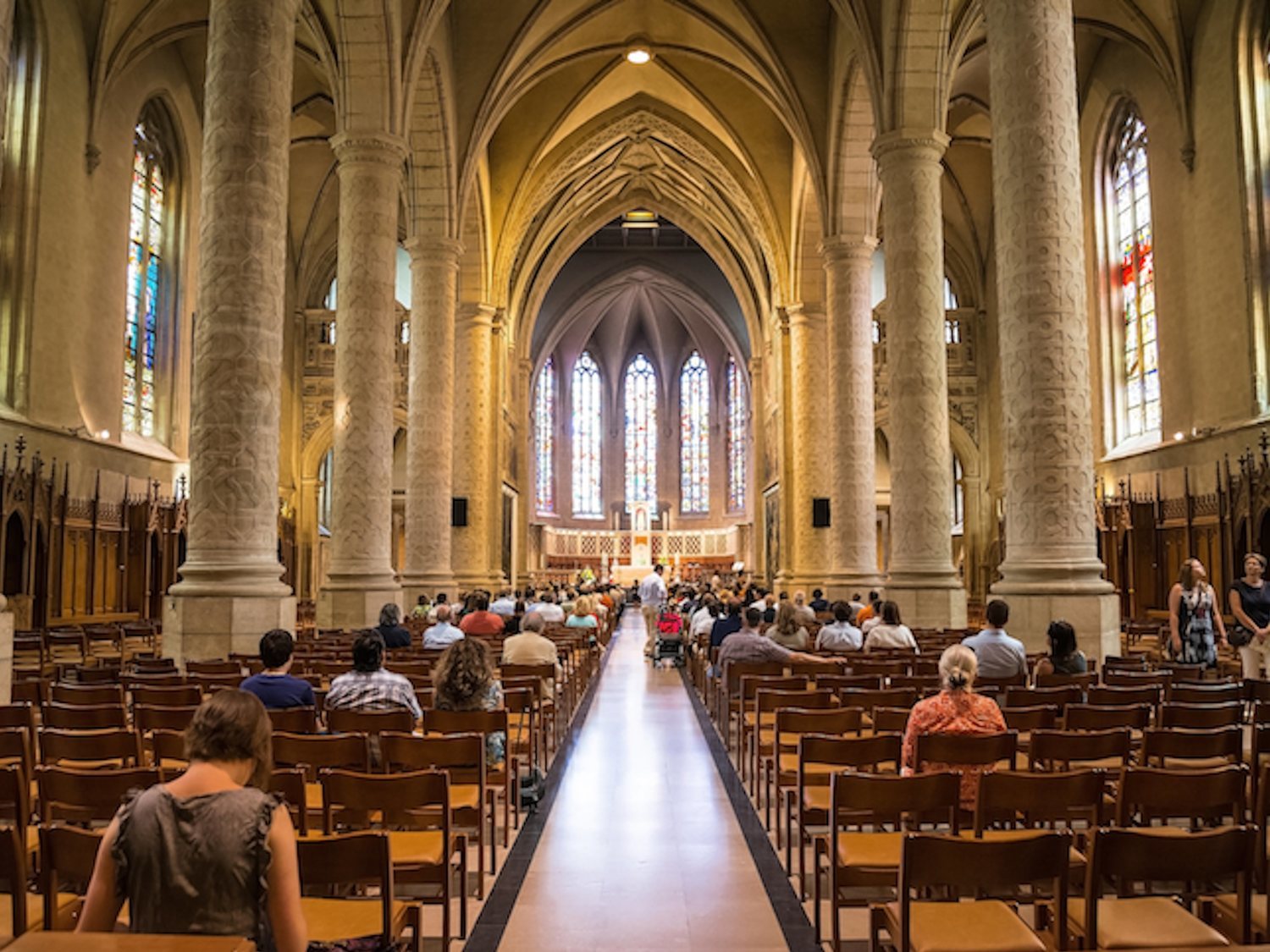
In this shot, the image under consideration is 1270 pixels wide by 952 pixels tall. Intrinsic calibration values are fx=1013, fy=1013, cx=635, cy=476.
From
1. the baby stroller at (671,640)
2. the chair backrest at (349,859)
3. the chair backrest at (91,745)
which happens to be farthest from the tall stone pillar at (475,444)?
the chair backrest at (349,859)

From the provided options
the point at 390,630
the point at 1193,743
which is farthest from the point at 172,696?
the point at 1193,743

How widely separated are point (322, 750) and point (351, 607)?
10.2m

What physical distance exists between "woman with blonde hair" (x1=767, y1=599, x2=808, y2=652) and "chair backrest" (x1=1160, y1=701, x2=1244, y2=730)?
4.94m

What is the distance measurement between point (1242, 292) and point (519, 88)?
15938 millimetres

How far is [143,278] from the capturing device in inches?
899

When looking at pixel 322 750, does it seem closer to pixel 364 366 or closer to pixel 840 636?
pixel 840 636

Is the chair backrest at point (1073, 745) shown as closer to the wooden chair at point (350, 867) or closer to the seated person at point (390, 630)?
the wooden chair at point (350, 867)

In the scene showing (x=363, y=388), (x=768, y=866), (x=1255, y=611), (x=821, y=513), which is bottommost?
(x=768, y=866)

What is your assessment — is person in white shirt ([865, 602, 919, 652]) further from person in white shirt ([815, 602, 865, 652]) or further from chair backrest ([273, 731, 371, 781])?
chair backrest ([273, 731, 371, 781])

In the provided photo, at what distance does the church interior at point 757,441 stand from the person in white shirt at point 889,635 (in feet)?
0.18

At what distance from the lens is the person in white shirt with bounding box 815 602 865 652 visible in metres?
10.9

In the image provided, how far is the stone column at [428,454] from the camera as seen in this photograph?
20094mm

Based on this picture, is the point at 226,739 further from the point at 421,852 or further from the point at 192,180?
the point at 192,180

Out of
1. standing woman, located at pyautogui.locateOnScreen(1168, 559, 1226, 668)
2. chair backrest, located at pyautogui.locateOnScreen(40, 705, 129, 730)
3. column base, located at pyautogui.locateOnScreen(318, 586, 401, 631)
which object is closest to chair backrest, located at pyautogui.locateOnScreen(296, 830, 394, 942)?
chair backrest, located at pyautogui.locateOnScreen(40, 705, 129, 730)
